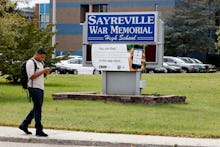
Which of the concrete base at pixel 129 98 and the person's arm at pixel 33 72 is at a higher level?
the person's arm at pixel 33 72

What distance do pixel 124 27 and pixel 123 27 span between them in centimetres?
4

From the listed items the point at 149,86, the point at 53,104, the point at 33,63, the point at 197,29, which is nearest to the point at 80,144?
the point at 33,63

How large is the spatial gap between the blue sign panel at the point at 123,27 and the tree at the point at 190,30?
4258 cm

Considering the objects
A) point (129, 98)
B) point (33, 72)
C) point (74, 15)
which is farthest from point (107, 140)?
point (74, 15)

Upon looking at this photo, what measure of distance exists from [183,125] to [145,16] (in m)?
6.56

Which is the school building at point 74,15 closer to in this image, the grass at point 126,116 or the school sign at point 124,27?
the school sign at point 124,27

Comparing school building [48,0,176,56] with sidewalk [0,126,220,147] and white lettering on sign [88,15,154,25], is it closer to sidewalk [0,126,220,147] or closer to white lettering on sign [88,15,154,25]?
white lettering on sign [88,15,154,25]

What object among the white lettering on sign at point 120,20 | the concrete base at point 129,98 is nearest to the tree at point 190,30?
the white lettering on sign at point 120,20

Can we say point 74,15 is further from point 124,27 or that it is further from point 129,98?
point 129,98

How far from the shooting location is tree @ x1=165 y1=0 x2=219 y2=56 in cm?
6278

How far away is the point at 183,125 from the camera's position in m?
14.3

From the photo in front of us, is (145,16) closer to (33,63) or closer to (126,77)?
(126,77)

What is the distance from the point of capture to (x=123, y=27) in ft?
66.0

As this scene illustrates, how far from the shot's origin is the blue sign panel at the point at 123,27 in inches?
784
